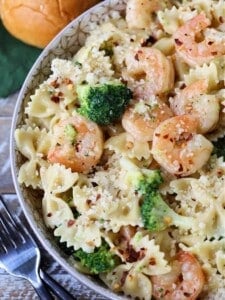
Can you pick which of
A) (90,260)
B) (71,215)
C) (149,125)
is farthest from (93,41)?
(90,260)

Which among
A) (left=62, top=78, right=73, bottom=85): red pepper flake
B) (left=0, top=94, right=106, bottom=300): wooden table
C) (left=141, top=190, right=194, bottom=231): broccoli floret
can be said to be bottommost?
(left=0, top=94, right=106, bottom=300): wooden table

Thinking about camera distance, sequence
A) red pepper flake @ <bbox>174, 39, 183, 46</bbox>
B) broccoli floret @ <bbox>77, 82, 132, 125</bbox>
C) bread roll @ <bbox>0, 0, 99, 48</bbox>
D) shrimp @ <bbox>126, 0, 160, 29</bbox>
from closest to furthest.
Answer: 1. broccoli floret @ <bbox>77, 82, 132, 125</bbox>
2. red pepper flake @ <bbox>174, 39, 183, 46</bbox>
3. shrimp @ <bbox>126, 0, 160, 29</bbox>
4. bread roll @ <bbox>0, 0, 99, 48</bbox>

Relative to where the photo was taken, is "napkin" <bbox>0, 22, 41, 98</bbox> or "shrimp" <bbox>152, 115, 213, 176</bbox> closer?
"shrimp" <bbox>152, 115, 213, 176</bbox>

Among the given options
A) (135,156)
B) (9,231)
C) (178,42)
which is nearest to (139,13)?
(178,42)

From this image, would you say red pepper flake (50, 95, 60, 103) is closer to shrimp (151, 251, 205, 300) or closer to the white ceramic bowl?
the white ceramic bowl

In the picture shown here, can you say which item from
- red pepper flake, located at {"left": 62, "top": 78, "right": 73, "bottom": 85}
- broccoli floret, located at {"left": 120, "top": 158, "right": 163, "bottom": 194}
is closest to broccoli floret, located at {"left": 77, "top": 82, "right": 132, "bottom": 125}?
red pepper flake, located at {"left": 62, "top": 78, "right": 73, "bottom": 85}

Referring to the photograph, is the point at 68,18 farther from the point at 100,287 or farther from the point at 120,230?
the point at 100,287

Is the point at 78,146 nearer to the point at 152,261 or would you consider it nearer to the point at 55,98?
the point at 55,98
